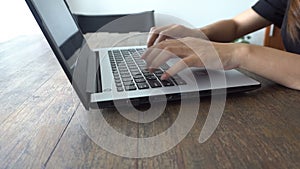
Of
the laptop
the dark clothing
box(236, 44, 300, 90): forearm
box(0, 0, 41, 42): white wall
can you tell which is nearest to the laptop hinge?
the laptop

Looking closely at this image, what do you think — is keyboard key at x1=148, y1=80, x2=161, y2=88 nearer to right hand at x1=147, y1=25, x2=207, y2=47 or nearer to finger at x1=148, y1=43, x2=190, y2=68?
finger at x1=148, y1=43, x2=190, y2=68

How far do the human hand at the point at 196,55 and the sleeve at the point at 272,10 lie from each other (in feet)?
1.65

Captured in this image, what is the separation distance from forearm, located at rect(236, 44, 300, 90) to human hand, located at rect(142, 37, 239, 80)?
0.07ft

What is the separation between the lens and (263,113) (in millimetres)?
449

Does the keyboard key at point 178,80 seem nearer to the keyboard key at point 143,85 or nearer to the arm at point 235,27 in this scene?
the keyboard key at point 143,85

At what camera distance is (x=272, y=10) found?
103 cm

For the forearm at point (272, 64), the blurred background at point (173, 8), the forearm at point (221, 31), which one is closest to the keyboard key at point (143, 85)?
the forearm at point (272, 64)

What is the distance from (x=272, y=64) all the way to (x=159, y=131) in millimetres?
299

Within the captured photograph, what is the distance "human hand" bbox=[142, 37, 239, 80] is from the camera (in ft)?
1.91

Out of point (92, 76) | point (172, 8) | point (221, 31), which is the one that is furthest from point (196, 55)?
point (172, 8)

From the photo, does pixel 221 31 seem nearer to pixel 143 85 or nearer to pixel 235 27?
pixel 235 27

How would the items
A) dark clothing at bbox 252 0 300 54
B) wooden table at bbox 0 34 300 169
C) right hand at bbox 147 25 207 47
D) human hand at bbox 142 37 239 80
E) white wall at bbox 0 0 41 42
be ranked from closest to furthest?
wooden table at bbox 0 34 300 169
human hand at bbox 142 37 239 80
right hand at bbox 147 25 207 47
dark clothing at bbox 252 0 300 54
white wall at bbox 0 0 41 42

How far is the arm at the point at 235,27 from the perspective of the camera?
3.36 feet

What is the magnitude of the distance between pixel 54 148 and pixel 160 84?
23 centimetres
